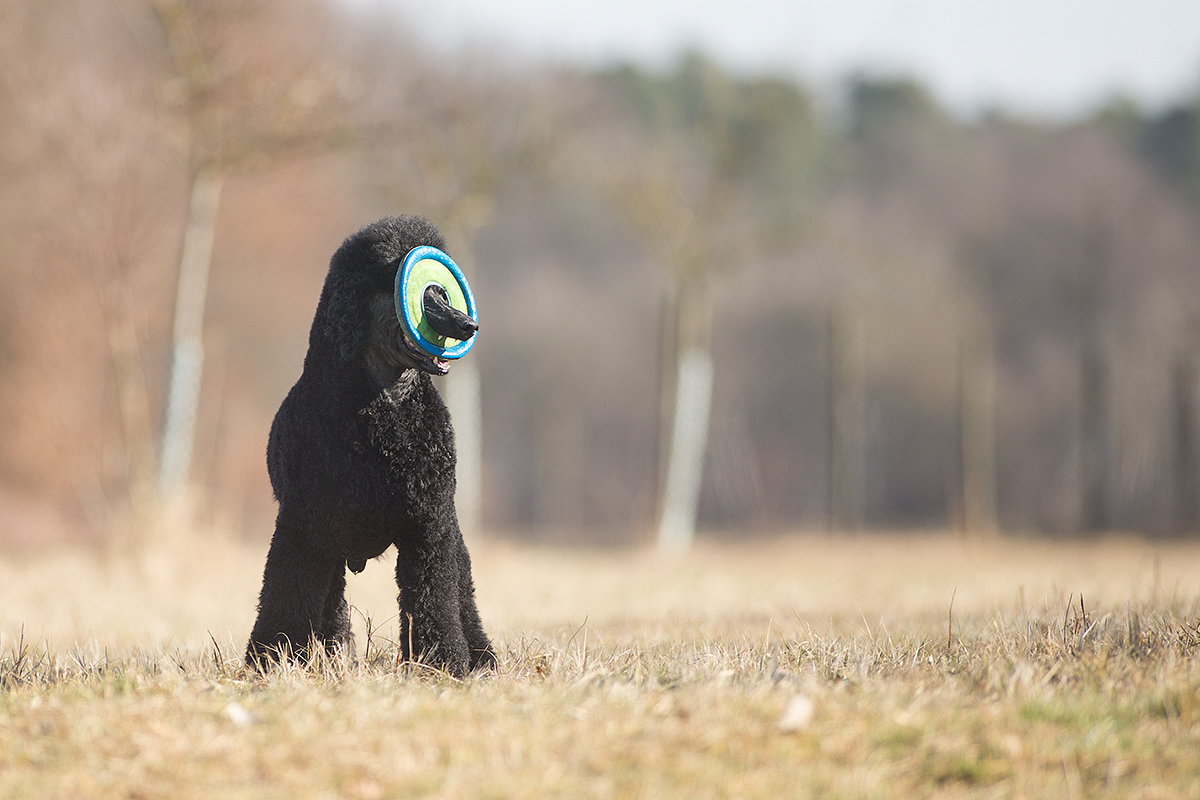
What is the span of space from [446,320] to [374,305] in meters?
0.33

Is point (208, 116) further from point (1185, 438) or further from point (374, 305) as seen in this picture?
point (1185, 438)

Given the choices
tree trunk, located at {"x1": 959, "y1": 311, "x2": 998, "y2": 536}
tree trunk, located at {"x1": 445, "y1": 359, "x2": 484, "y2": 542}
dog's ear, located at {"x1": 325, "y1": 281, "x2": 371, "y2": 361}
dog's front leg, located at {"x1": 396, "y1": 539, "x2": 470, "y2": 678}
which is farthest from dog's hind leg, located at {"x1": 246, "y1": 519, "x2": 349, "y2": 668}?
tree trunk, located at {"x1": 959, "y1": 311, "x2": 998, "y2": 536}

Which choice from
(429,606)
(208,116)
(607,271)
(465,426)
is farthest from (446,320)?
(607,271)

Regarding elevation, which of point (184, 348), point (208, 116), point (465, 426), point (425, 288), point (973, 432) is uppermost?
point (208, 116)

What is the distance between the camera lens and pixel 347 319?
3.67 metres

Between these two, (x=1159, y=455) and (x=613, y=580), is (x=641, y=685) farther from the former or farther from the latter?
(x=1159, y=455)

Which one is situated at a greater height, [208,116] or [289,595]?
[208,116]

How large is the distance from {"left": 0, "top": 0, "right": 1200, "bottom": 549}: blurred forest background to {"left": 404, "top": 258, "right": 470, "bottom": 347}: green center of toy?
8104 mm

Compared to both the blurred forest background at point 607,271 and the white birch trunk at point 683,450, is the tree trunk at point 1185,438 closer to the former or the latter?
the blurred forest background at point 607,271

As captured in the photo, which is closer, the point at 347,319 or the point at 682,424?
the point at 347,319

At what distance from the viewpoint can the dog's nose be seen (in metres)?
3.50

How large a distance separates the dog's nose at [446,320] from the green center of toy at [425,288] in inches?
0.7

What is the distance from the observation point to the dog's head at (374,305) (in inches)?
140

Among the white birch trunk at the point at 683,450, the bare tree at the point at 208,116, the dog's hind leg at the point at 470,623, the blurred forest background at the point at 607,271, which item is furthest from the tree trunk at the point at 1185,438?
the dog's hind leg at the point at 470,623
